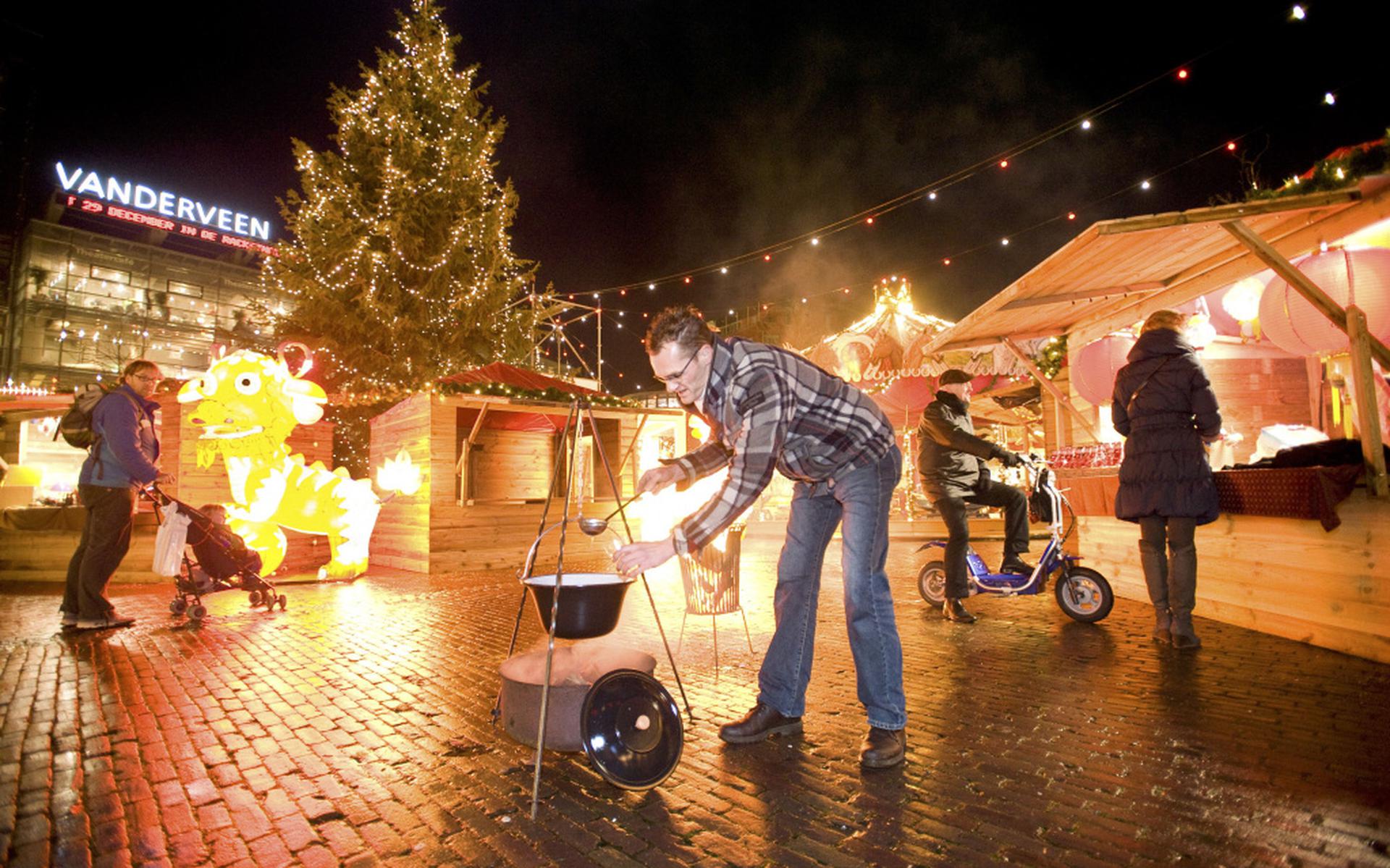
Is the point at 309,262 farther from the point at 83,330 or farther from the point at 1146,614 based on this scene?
the point at 83,330

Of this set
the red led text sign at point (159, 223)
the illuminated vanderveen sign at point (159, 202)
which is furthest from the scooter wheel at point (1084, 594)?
the illuminated vanderveen sign at point (159, 202)

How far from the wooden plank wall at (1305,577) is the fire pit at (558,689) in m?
4.66

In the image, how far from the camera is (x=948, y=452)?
5.76 m

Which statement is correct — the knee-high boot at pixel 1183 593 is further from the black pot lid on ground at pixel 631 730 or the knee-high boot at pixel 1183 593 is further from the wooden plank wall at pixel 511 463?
the wooden plank wall at pixel 511 463

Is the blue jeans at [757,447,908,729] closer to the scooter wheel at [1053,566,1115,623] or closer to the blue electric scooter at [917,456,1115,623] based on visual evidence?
the blue electric scooter at [917,456,1115,623]

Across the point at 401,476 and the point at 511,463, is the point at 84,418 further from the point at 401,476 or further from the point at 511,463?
the point at 511,463

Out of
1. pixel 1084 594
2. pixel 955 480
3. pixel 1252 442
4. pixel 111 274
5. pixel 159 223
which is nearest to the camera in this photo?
pixel 1084 594

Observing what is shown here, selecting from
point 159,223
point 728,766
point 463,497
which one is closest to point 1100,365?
point 728,766

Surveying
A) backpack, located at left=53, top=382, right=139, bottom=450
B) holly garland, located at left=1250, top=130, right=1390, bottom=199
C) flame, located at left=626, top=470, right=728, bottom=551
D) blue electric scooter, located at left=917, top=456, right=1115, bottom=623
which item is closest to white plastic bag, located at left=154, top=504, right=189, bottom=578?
backpack, located at left=53, top=382, right=139, bottom=450

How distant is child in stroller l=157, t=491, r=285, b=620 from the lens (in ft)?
20.1

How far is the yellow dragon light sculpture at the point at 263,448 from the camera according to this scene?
7.38 meters

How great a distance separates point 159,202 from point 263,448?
3715cm

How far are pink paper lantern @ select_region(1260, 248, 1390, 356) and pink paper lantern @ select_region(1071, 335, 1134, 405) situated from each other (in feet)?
6.49

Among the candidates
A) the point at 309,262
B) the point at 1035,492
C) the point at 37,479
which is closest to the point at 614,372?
the point at 309,262
